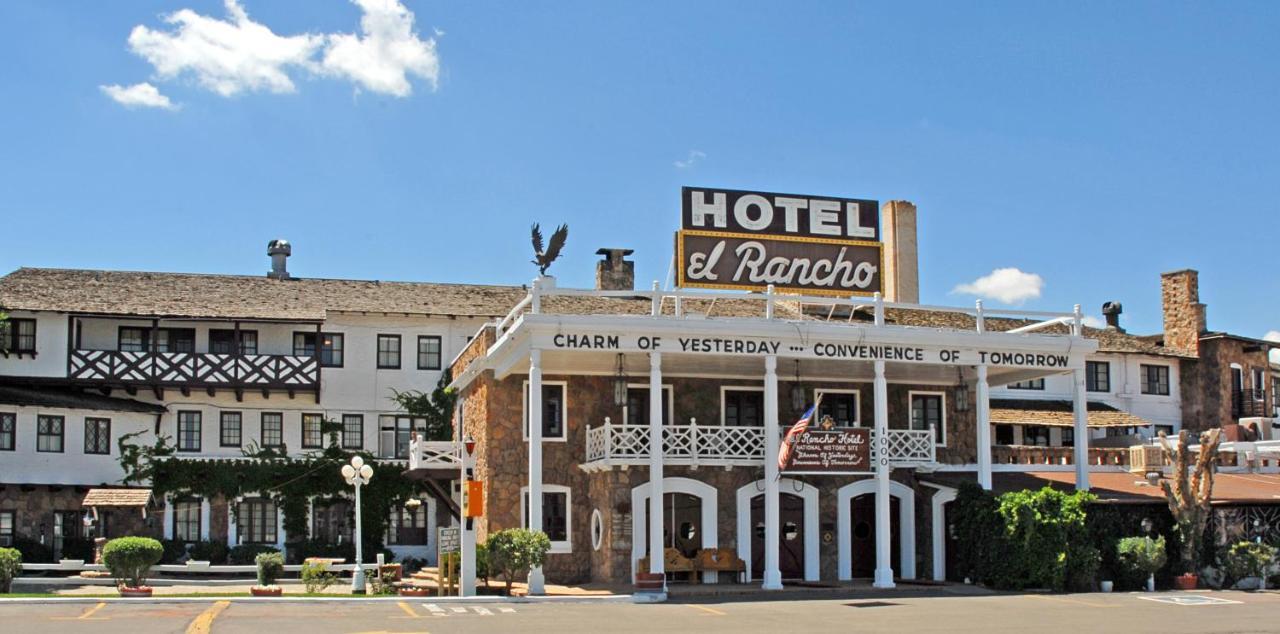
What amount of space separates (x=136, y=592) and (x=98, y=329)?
16.7 meters

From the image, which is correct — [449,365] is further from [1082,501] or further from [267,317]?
[1082,501]

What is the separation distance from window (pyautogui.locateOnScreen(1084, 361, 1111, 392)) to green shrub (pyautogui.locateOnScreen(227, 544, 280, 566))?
90.4 ft

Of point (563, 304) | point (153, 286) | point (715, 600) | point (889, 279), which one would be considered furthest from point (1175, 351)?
point (153, 286)

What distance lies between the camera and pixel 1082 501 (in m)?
28.7

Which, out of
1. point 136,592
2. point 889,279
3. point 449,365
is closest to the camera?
point 136,592

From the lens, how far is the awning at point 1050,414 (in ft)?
147

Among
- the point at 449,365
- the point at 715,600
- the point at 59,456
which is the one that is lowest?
the point at 715,600

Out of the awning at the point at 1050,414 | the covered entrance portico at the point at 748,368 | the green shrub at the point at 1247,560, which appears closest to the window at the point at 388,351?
the covered entrance portico at the point at 748,368

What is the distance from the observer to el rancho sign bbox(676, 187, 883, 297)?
31859 mm

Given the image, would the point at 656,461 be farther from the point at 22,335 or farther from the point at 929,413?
the point at 22,335

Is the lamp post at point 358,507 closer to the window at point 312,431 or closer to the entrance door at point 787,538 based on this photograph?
the entrance door at point 787,538

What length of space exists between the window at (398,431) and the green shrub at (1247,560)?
2388 centimetres

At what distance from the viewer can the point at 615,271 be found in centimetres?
4281

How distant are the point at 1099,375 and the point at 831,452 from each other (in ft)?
76.5
